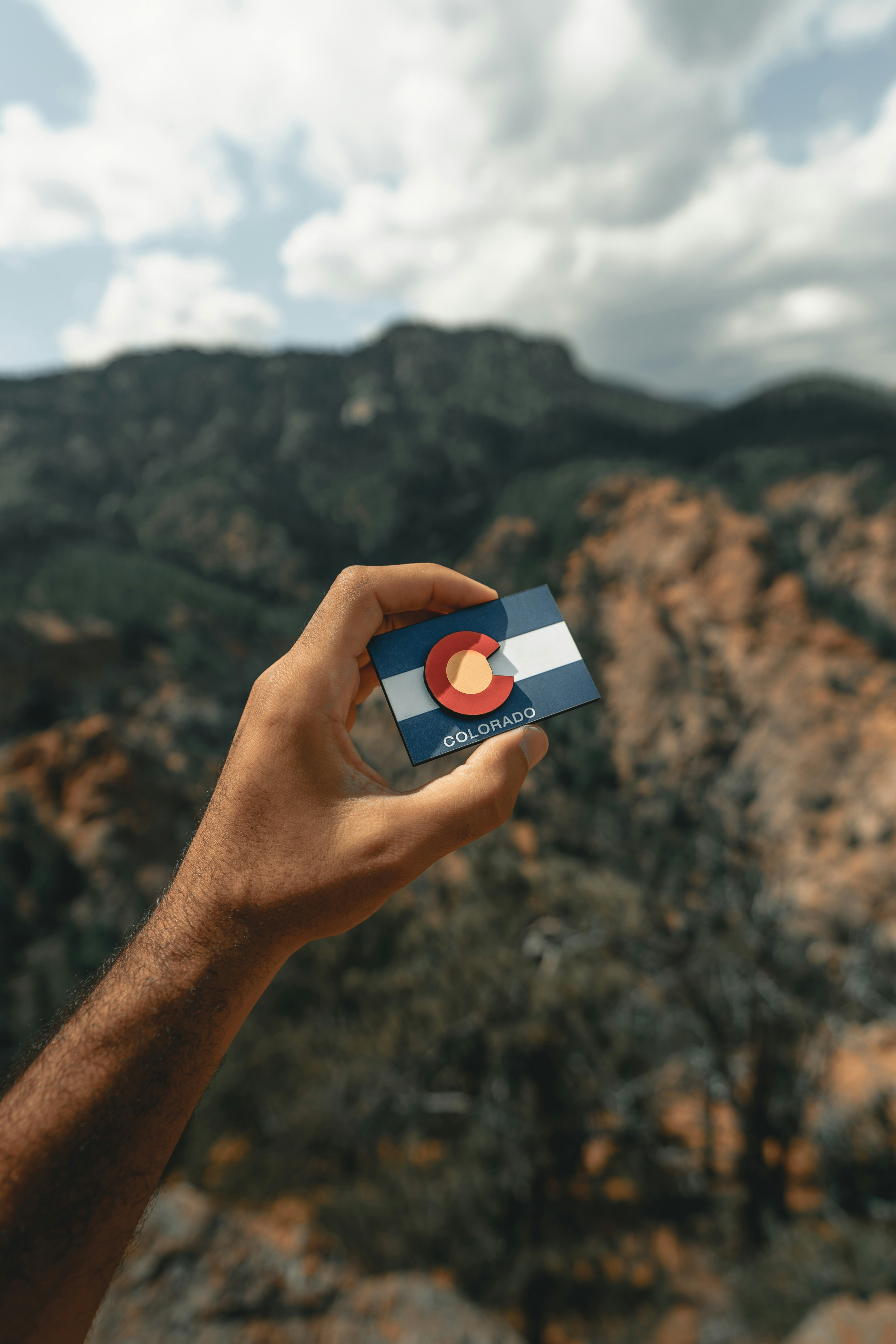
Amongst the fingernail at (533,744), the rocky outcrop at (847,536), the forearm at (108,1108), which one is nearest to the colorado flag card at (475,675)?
the fingernail at (533,744)

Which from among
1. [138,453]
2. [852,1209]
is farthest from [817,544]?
[138,453]

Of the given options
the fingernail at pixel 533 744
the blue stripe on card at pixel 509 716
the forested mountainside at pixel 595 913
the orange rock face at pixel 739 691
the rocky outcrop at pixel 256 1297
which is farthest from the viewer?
the orange rock face at pixel 739 691

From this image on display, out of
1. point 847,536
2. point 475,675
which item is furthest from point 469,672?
point 847,536

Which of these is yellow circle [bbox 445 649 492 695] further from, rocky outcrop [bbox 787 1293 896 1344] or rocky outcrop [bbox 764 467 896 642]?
rocky outcrop [bbox 764 467 896 642]

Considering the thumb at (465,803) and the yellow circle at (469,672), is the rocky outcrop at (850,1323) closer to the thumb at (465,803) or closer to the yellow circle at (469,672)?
the thumb at (465,803)

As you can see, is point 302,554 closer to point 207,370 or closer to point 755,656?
point 755,656

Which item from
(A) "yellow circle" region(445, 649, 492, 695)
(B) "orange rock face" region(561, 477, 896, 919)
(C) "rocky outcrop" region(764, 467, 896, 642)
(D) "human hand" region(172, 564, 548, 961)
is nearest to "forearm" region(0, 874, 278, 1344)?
(D) "human hand" region(172, 564, 548, 961)
